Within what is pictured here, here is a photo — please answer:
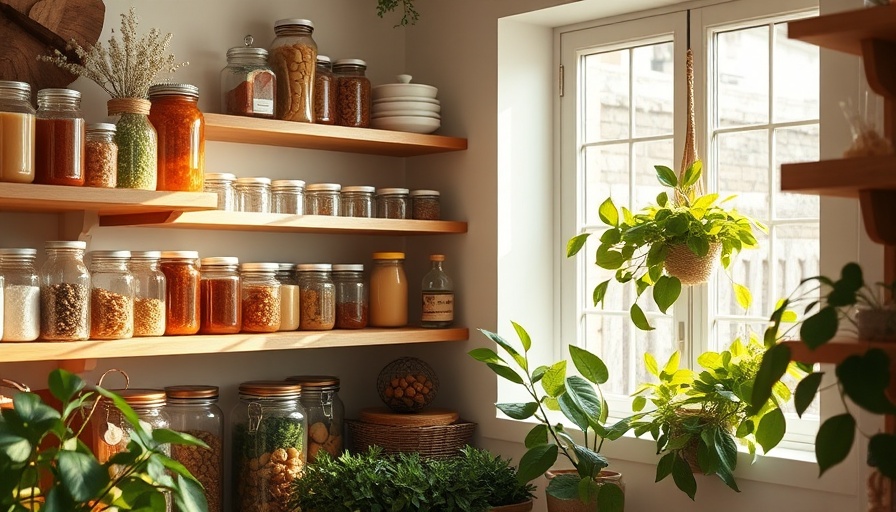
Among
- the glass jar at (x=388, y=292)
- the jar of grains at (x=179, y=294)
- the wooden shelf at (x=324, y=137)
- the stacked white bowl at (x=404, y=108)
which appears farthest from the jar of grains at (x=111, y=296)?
the stacked white bowl at (x=404, y=108)

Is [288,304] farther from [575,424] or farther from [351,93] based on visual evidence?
[575,424]

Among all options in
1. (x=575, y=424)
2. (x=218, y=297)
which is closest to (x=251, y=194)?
(x=218, y=297)

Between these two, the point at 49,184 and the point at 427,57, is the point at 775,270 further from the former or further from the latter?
the point at 49,184

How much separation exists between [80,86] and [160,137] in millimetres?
390

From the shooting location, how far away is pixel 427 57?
11.4 feet

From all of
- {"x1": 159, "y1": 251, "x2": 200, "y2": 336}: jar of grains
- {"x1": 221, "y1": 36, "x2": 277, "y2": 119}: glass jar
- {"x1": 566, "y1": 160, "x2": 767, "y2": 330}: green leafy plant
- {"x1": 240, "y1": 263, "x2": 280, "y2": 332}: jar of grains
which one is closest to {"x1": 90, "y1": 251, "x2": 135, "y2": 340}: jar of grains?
{"x1": 159, "y1": 251, "x2": 200, "y2": 336}: jar of grains

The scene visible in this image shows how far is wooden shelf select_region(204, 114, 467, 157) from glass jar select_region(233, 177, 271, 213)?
135 mm

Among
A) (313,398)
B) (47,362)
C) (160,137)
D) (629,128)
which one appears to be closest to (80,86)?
(160,137)

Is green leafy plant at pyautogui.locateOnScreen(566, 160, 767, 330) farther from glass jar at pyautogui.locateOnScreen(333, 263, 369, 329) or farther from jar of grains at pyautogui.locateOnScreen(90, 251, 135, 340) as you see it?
jar of grains at pyautogui.locateOnScreen(90, 251, 135, 340)

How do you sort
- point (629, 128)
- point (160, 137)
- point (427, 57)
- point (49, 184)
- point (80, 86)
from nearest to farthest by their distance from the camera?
1. point (49, 184)
2. point (160, 137)
3. point (80, 86)
4. point (629, 128)
5. point (427, 57)

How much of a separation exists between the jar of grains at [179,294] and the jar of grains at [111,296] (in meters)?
0.12

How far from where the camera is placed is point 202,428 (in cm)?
282

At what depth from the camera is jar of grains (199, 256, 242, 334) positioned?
9.05 ft

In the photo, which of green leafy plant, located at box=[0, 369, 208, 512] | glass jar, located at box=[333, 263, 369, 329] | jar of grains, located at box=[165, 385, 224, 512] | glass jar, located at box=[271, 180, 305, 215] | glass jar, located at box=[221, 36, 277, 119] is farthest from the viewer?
glass jar, located at box=[333, 263, 369, 329]
